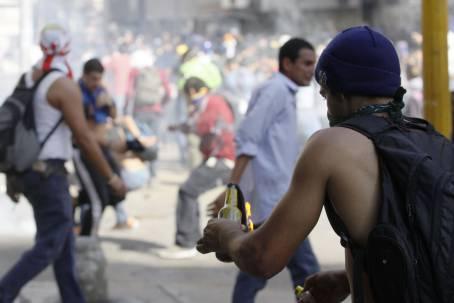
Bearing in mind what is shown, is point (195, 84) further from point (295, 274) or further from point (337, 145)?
point (337, 145)

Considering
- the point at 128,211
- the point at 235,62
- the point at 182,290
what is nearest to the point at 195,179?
the point at 182,290

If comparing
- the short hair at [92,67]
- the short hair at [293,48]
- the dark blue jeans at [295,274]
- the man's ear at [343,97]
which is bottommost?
the dark blue jeans at [295,274]

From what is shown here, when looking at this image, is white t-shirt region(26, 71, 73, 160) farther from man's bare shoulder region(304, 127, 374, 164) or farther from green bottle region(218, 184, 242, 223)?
man's bare shoulder region(304, 127, 374, 164)

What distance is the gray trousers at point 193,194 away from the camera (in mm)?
8250

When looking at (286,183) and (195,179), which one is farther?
(195,179)

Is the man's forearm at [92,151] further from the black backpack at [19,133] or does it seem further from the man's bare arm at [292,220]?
the man's bare arm at [292,220]

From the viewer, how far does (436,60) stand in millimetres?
4879

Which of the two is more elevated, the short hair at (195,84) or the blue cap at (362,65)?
the blue cap at (362,65)

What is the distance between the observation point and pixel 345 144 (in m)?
2.47

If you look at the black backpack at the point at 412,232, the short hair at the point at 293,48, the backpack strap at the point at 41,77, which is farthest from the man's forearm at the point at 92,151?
the black backpack at the point at 412,232

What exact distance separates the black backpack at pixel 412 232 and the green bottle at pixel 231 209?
49cm

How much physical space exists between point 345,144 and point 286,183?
9.87 ft

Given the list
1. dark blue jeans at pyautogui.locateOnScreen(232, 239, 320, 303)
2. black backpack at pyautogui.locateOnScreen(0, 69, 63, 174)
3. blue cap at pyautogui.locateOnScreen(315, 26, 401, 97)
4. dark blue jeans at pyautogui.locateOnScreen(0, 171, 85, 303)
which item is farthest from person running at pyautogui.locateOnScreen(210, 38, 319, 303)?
blue cap at pyautogui.locateOnScreen(315, 26, 401, 97)

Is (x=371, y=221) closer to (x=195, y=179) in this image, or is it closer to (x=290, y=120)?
(x=290, y=120)
